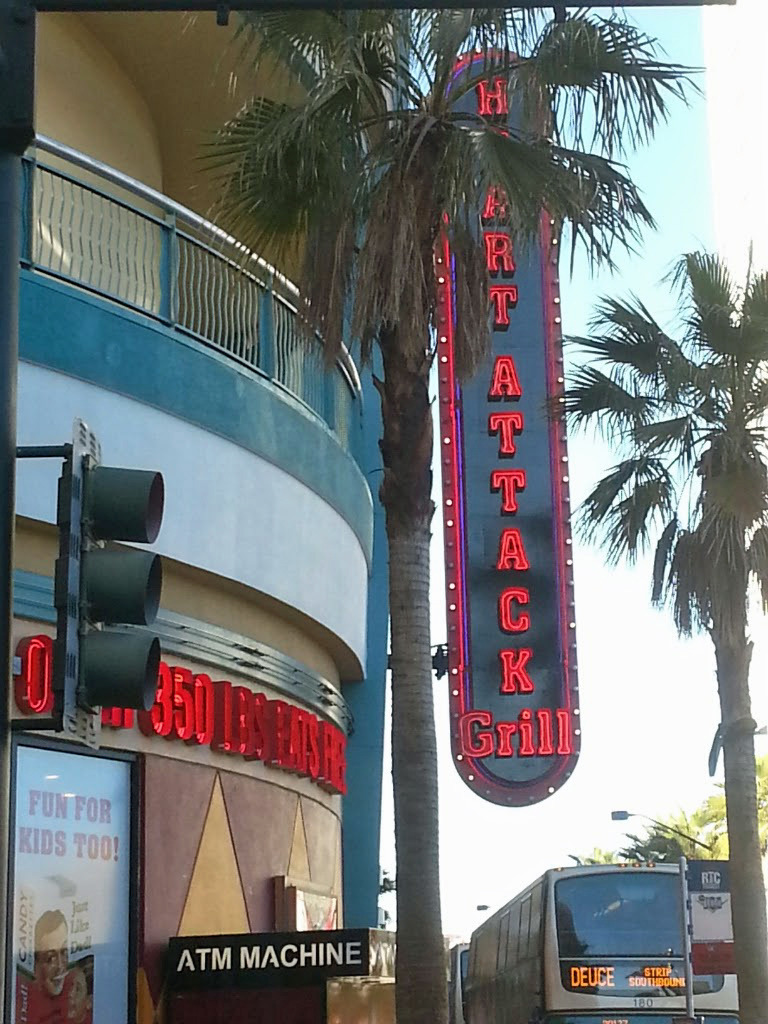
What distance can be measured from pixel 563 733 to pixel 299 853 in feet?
38.2

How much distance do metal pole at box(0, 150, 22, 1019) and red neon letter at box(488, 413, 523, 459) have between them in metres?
24.6

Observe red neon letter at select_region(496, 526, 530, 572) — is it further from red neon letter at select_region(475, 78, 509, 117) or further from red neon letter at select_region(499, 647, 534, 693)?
red neon letter at select_region(475, 78, 509, 117)

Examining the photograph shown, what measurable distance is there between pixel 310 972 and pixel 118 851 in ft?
6.70

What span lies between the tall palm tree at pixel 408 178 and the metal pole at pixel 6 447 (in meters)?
7.24

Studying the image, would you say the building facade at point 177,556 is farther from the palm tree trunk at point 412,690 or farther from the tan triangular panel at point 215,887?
the palm tree trunk at point 412,690

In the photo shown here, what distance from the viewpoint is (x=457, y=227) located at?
580 inches

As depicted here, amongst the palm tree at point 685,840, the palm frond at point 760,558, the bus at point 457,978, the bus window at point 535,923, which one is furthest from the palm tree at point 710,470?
the palm tree at point 685,840

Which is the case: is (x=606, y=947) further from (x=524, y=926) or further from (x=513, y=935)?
(x=513, y=935)

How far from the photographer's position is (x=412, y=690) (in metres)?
13.8

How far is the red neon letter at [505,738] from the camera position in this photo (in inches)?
1183

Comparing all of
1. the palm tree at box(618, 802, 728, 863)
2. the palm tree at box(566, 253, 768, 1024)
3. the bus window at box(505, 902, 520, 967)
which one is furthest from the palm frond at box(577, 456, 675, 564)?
the palm tree at box(618, 802, 728, 863)

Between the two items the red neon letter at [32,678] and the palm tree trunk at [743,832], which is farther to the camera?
the palm tree trunk at [743,832]

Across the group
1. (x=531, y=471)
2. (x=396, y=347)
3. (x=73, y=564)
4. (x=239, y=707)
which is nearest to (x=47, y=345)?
(x=396, y=347)

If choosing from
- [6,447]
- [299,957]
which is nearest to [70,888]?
[299,957]
